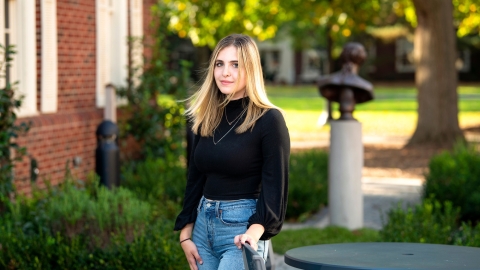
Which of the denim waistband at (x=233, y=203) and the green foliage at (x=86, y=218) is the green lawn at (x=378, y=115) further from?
the denim waistband at (x=233, y=203)

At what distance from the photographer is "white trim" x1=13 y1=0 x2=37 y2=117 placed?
9.00m

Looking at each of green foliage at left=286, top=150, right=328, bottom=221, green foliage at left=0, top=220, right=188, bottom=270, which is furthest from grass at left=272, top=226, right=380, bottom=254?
green foliage at left=0, top=220, right=188, bottom=270

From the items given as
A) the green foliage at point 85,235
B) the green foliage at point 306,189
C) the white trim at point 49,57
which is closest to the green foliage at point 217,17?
the green foliage at point 306,189

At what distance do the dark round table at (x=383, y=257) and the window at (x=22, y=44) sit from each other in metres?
5.52

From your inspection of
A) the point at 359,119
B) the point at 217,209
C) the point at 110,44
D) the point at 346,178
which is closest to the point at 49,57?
the point at 110,44

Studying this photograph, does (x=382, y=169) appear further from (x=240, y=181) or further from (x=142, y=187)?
(x=240, y=181)

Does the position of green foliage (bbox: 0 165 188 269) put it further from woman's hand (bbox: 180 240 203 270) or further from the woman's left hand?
the woman's left hand

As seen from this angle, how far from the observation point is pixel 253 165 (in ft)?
12.6

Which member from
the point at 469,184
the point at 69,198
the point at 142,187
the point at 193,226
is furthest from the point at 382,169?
the point at 193,226

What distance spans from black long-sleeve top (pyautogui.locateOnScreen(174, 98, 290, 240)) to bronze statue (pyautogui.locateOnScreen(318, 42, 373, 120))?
18.4 feet

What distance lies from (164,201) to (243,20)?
36.8 ft

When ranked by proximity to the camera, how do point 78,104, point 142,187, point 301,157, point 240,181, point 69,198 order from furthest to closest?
point 301,157
point 78,104
point 142,187
point 69,198
point 240,181

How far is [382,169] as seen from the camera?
15.7 m

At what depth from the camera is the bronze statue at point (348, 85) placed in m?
9.45
